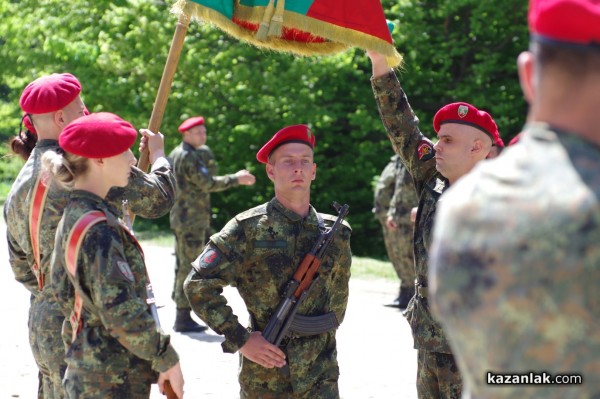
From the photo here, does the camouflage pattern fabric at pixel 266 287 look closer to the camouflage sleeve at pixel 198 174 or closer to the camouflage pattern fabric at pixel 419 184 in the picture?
the camouflage pattern fabric at pixel 419 184

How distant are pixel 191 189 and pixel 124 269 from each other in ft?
26.3

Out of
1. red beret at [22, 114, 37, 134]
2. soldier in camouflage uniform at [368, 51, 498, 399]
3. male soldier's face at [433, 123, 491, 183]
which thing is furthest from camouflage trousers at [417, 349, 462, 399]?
red beret at [22, 114, 37, 134]

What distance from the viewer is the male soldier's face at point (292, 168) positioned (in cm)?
545

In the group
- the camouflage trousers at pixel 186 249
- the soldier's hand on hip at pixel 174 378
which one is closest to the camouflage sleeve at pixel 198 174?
the camouflage trousers at pixel 186 249

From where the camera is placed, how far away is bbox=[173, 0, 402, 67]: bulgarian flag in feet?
Result: 17.5

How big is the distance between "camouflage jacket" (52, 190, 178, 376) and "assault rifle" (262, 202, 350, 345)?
92 cm

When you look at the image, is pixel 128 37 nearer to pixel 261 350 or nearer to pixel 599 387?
pixel 261 350

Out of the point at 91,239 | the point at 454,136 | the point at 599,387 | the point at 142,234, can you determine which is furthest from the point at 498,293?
the point at 142,234

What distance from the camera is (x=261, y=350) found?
5.11 m

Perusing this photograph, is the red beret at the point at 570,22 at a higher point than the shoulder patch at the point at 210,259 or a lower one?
higher

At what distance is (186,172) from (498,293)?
9.99 m

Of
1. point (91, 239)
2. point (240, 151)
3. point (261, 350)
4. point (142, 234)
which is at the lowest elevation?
point (142, 234)

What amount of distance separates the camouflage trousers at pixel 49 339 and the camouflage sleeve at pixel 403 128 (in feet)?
6.67

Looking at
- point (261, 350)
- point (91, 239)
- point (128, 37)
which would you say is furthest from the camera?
point (128, 37)
